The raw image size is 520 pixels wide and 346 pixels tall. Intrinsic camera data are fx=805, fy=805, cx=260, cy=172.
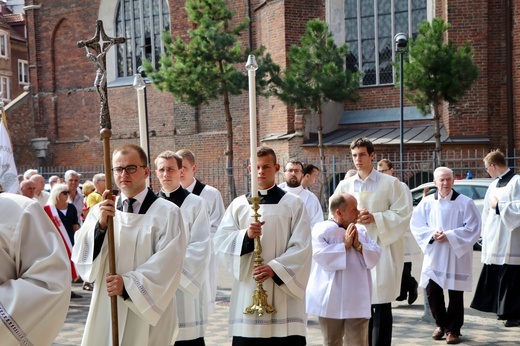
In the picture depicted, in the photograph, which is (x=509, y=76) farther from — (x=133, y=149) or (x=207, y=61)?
(x=133, y=149)

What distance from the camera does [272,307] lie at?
6375 millimetres

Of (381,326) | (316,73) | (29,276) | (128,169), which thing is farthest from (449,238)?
(316,73)

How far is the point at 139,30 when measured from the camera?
32781 millimetres

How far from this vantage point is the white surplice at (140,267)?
523cm

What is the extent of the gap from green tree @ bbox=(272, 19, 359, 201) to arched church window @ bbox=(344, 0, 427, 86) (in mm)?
2544

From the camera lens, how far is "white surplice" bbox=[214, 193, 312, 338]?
21.0 feet

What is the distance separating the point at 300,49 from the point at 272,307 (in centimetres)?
1810

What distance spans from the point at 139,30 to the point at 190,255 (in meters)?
27.5

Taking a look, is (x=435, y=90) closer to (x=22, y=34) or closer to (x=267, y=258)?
(x=267, y=258)

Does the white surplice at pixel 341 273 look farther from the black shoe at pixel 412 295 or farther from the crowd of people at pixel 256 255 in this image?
the black shoe at pixel 412 295

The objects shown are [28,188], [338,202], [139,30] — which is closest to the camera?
[338,202]

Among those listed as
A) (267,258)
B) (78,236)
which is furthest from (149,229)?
(267,258)

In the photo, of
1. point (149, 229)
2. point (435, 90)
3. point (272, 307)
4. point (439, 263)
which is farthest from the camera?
point (435, 90)

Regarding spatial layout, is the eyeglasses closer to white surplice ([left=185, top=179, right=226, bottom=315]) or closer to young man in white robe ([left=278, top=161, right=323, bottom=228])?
white surplice ([left=185, top=179, right=226, bottom=315])
